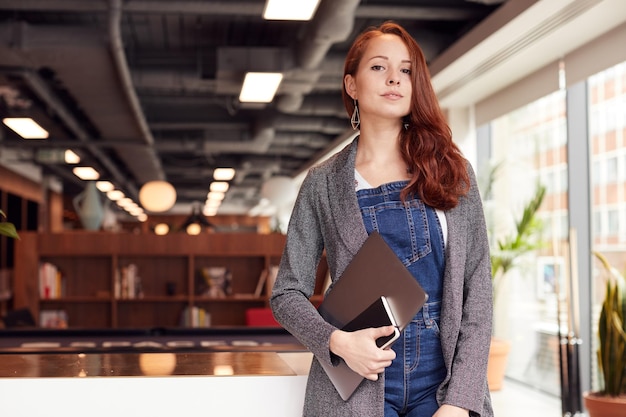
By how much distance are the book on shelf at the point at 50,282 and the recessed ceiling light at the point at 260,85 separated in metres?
2.38

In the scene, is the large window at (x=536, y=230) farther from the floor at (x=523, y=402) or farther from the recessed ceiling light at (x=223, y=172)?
the recessed ceiling light at (x=223, y=172)

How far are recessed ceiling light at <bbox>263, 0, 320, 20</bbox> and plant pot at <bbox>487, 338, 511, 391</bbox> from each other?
3.58 meters

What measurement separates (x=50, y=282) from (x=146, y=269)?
0.90 m

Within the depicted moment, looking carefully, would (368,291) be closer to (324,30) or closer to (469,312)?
(469,312)

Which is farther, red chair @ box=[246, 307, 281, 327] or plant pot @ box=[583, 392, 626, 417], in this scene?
red chair @ box=[246, 307, 281, 327]

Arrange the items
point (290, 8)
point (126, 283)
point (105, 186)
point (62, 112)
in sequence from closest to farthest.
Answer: point (290, 8), point (126, 283), point (62, 112), point (105, 186)

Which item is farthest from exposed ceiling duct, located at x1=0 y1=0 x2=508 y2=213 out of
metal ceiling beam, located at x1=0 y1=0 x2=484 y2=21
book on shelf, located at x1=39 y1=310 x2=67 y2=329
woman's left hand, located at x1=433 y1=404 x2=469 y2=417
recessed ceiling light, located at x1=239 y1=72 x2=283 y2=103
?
woman's left hand, located at x1=433 y1=404 x2=469 y2=417

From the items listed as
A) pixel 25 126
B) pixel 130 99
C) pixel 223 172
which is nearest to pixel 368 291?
Result: pixel 130 99

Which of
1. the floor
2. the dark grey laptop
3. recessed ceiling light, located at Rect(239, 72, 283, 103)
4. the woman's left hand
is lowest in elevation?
→ the floor

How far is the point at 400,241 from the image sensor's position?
60.6 inches

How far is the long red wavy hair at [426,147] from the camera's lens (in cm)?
155

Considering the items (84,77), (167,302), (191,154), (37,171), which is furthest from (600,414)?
(37,171)

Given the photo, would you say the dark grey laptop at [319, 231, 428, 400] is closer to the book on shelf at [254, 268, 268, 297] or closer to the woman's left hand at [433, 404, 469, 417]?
the woman's left hand at [433, 404, 469, 417]

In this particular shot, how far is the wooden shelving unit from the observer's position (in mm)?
7738
